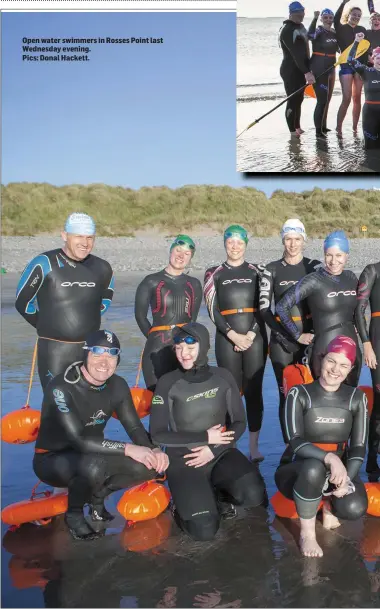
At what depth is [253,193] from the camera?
34406 mm

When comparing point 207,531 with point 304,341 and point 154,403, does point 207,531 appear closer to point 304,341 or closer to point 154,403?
point 154,403

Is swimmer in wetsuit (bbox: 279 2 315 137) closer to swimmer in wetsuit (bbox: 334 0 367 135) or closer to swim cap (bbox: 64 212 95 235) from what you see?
swimmer in wetsuit (bbox: 334 0 367 135)

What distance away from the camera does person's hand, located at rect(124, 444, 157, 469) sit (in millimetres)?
3719

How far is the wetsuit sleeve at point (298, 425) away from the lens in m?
3.64

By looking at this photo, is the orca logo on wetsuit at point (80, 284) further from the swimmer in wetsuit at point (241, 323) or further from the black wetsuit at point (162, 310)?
the swimmer in wetsuit at point (241, 323)

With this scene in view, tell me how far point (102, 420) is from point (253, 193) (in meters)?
31.3

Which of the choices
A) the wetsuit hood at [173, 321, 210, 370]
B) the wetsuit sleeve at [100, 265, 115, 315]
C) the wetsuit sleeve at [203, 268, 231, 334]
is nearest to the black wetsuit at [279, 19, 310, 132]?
the wetsuit sleeve at [203, 268, 231, 334]

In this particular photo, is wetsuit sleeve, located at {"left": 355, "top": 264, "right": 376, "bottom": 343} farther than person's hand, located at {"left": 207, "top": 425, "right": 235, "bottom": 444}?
Yes

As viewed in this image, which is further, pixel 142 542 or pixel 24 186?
pixel 24 186

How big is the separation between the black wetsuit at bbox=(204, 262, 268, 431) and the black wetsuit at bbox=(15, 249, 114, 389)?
96 cm

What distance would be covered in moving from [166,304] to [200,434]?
4.09 ft

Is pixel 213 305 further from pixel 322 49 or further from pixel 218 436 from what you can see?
pixel 322 49

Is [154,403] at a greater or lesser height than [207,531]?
greater

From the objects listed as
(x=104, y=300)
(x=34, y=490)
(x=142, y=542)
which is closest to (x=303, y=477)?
(x=142, y=542)
